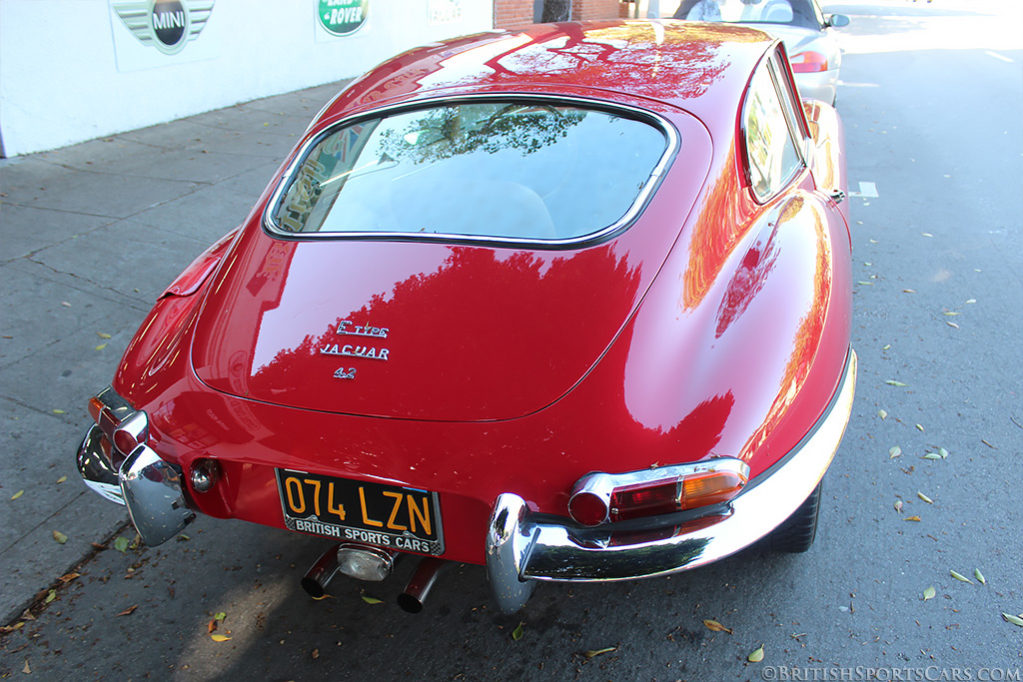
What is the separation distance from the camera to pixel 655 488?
207 cm

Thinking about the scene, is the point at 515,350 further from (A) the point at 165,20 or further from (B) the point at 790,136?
(A) the point at 165,20

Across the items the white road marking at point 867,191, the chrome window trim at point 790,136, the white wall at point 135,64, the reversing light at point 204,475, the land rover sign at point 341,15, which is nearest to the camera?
the reversing light at point 204,475

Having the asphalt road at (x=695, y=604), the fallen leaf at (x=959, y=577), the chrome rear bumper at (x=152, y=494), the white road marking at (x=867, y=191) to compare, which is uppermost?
the chrome rear bumper at (x=152, y=494)

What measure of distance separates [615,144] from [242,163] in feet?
18.8

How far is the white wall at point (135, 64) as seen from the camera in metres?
7.05

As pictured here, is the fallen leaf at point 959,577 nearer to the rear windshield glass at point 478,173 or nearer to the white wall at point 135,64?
→ the rear windshield glass at point 478,173

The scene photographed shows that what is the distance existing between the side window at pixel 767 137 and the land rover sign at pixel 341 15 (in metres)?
8.71

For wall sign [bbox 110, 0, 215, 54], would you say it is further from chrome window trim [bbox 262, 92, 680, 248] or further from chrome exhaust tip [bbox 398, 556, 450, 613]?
chrome exhaust tip [bbox 398, 556, 450, 613]

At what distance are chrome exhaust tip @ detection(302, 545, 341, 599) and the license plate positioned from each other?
159 millimetres

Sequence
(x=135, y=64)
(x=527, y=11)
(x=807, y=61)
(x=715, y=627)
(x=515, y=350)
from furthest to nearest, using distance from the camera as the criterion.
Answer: (x=527, y=11) → (x=135, y=64) → (x=807, y=61) → (x=715, y=627) → (x=515, y=350)

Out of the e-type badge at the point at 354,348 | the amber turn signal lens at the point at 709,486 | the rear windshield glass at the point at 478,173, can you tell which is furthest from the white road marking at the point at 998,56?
the e-type badge at the point at 354,348

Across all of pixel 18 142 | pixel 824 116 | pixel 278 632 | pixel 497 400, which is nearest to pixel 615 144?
pixel 497 400

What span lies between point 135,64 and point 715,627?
25.9ft

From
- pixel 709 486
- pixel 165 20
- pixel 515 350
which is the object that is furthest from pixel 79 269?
pixel 709 486
